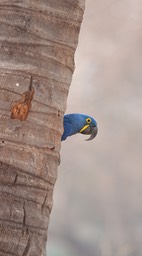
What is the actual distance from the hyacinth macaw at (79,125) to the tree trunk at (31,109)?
2954 mm

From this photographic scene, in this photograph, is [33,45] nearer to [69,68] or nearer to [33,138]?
[69,68]

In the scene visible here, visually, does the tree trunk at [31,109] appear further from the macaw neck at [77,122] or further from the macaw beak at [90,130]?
the macaw beak at [90,130]

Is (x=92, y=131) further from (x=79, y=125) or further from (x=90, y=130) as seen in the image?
(x=79, y=125)

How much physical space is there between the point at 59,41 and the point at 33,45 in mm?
321

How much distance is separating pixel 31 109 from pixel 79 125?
153 inches

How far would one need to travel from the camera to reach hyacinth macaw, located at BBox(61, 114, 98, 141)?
31.1 ft

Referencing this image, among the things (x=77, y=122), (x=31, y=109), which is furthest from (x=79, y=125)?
(x=31, y=109)

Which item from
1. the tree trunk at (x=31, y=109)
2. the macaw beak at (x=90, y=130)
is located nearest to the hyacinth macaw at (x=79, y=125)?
the macaw beak at (x=90, y=130)

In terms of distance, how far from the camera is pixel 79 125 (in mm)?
9969

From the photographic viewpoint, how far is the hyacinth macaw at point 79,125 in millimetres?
9492

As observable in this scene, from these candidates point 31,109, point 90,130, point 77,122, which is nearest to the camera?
point 31,109

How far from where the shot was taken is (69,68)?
6.55 metres

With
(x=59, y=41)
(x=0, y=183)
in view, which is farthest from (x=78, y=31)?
(x=0, y=183)

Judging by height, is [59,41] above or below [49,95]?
above
